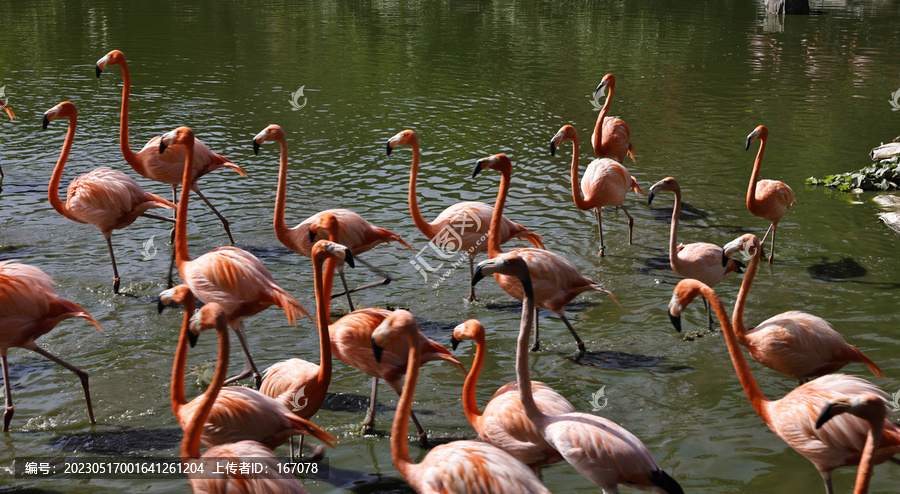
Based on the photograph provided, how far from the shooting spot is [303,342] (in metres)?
5.69

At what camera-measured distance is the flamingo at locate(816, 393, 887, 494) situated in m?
2.86

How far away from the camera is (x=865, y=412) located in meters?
2.93

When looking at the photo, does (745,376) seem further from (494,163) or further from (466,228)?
(466,228)

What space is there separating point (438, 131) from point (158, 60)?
7840 millimetres

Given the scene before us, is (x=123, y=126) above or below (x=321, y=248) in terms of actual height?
above

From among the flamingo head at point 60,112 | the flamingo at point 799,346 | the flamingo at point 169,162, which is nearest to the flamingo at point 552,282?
the flamingo at point 799,346

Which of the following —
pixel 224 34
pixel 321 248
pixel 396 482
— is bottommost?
pixel 396 482

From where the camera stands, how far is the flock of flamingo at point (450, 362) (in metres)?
3.30

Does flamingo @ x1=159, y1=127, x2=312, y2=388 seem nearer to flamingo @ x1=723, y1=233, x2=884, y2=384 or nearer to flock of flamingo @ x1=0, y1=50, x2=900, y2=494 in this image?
flock of flamingo @ x1=0, y1=50, x2=900, y2=494

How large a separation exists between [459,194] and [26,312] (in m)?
5.12

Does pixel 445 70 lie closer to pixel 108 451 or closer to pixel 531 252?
pixel 531 252

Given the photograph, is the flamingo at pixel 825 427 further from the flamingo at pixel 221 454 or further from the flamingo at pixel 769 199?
the flamingo at pixel 769 199

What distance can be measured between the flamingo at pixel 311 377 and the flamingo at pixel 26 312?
1166mm

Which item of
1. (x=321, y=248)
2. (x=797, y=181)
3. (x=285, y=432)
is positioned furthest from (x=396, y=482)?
(x=797, y=181)
